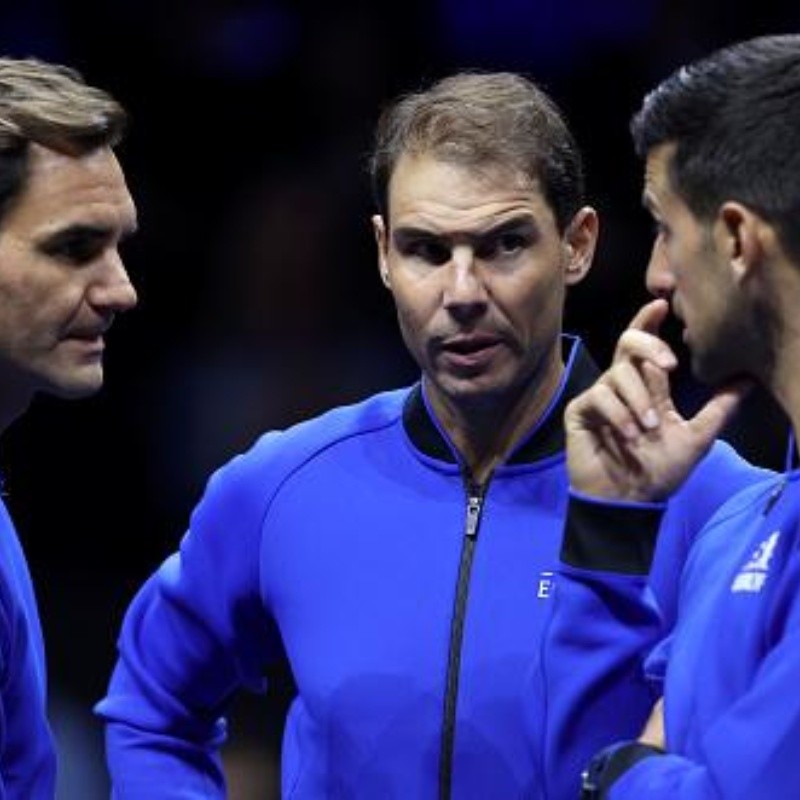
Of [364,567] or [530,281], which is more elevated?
[530,281]

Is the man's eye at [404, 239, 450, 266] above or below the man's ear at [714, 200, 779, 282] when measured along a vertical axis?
below

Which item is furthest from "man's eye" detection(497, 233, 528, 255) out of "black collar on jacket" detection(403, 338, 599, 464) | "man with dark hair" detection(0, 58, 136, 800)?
"man with dark hair" detection(0, 58, 136, 800)

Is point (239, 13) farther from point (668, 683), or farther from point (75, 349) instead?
point (668, 683)

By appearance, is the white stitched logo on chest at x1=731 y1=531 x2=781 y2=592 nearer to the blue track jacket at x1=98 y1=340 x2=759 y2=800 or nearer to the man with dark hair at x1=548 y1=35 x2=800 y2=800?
the man with dark hair at x1=548 y1=35 x2=800 y2=800

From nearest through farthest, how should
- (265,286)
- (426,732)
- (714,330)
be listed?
(714,330) → (426,732) → (265,286)

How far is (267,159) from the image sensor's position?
7828mm

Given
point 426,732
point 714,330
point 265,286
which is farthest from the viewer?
point 265,286

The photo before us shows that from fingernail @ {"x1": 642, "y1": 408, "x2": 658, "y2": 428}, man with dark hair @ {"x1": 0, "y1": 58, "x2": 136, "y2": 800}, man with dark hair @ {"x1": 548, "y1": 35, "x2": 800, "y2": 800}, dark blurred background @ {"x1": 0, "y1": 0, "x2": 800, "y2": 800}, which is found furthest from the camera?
dark blurred background @ {"x1": 0, "y1": 0, "x2": 800, "y2": 800}

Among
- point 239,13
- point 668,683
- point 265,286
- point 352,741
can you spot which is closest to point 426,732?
point 352,741

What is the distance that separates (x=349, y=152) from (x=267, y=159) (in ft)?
0.94

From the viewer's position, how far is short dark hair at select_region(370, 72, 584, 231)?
4.08 metres

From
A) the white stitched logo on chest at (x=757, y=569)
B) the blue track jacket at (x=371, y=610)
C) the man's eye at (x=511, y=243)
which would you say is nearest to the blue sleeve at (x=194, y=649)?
the blue track jacket at (x=371, y=610)

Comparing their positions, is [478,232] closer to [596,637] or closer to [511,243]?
[511,243]

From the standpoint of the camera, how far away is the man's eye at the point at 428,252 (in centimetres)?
408
